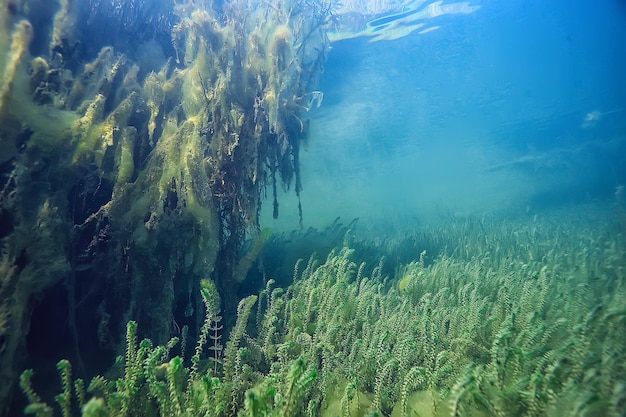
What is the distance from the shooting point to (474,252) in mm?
7109

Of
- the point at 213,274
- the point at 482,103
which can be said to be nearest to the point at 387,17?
the point at 482,103

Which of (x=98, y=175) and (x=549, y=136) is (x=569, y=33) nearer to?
(x=549, y=136)

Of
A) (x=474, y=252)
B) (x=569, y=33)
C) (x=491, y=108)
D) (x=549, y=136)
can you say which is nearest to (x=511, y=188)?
(x=549, y=136)

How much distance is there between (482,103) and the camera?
1067 inches

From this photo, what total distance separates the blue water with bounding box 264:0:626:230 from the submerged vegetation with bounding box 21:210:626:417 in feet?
13.4

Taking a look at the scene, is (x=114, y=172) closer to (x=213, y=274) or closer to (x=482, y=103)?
(x=213, y=274)

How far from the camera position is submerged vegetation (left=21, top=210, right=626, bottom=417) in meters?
1.81

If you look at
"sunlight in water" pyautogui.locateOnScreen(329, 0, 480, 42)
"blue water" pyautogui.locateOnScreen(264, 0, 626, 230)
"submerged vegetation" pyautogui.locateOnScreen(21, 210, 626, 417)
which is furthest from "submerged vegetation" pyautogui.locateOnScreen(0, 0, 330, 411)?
"sunlight in water" pyautogui.locateOnScreen(329, 0, 480, 42)

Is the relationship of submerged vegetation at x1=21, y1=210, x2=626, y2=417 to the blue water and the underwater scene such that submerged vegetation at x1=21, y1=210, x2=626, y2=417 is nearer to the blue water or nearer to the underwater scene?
the underwater scene

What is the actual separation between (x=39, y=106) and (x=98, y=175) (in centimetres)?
78

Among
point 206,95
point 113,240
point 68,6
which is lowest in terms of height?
point 113,240

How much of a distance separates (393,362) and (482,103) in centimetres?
2946

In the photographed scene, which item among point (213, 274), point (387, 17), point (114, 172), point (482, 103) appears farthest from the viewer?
point (482, 103)

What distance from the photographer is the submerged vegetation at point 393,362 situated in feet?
5.93
